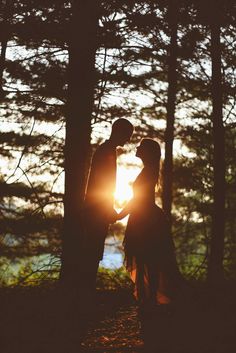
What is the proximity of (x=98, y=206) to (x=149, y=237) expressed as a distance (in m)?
0.86

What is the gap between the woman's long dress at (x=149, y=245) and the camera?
14.6 feet

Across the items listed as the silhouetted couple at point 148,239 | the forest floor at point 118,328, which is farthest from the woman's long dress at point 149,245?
the forest floor at point 118,328

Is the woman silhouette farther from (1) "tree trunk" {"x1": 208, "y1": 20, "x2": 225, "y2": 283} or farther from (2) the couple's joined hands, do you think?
(1) "tree trunk" {"x1": 208, "y1": 20, "x2": 225, "y2": 283}

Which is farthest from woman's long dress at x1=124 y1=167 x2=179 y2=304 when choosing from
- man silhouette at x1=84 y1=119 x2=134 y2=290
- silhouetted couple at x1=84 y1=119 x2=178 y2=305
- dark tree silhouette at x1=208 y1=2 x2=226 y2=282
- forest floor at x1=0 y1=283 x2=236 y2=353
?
dark tree silhouette at x1=208 y1=2 x2=226 y2=282

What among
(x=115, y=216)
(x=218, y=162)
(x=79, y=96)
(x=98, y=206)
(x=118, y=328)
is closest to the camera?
(x=98, y=206)

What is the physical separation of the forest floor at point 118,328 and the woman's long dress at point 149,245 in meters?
0.27

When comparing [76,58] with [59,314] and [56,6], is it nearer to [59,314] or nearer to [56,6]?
[56,6]

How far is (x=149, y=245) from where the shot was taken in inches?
177

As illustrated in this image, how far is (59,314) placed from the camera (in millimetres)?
4297

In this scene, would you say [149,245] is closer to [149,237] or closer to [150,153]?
[149,237]

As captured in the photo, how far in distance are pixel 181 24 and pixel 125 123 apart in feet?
13.6

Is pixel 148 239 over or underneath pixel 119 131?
underneath

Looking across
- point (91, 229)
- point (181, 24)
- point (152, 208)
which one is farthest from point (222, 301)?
point (181, 24)

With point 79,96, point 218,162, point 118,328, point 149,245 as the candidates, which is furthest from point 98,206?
point 218,162
